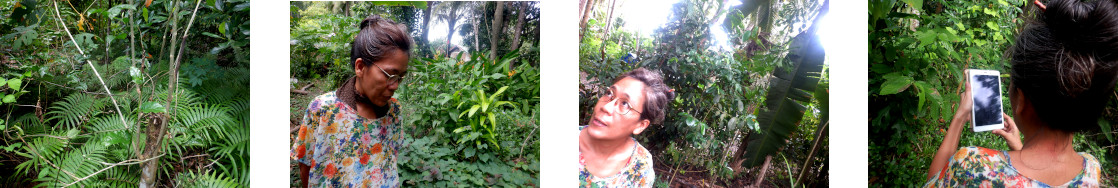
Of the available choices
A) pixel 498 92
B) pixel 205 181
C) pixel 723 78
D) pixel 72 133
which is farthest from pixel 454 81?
pixel 72 133

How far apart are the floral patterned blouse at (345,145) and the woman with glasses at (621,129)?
0.68 m

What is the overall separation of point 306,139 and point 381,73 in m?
0.38

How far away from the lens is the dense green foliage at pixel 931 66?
6.94ft

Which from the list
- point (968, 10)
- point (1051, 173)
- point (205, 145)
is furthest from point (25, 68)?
point (1051, 173)

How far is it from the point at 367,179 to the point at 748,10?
1.50 metres

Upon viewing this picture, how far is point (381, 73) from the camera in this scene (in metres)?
1.89

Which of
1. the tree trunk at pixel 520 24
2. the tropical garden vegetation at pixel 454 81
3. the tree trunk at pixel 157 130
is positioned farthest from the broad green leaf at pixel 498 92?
the tree trunk at pixel 157 130

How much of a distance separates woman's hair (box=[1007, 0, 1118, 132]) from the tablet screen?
7 cm

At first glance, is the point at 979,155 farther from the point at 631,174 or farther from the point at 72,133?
the point at 72,133

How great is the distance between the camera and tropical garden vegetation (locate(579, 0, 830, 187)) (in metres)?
1.99

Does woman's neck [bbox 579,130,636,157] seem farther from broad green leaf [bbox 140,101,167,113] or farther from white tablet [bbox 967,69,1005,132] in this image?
broad green leaf [bbox 140,101,167,113]

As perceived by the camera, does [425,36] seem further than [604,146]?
No

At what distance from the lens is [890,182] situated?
91.4 inches

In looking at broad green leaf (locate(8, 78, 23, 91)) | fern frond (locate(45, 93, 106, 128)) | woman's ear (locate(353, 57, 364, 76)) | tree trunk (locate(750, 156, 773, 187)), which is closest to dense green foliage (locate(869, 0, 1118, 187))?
tree trunk (locate(750, 156, 773, 187))
